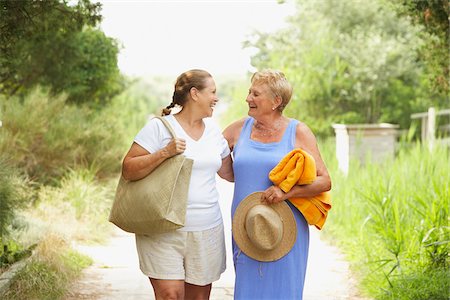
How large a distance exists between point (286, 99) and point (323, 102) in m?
14.5

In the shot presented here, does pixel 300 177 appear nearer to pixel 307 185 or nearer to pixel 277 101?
pixel 307 185

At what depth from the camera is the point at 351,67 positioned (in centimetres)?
1845

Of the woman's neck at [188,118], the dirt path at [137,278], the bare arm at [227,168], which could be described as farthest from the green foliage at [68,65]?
the woman's neck at [188,118]

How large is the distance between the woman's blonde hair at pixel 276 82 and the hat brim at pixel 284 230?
1.75 feet

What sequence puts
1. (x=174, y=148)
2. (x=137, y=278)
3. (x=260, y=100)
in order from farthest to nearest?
1. (x=137, y=278)
2. (x=260, y=100)
3. (x=174, y=148)

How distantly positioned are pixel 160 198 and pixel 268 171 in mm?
606

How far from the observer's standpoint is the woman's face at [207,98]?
436cm

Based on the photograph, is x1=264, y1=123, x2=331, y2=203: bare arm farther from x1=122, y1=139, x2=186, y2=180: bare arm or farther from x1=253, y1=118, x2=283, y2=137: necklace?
x1=122, y1=139, x2=186, y2=180: bare arm

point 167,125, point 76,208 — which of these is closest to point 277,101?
point 167,125

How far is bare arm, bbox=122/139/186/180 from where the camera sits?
418 cm

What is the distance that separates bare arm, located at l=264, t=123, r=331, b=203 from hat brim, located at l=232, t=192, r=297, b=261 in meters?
0.07

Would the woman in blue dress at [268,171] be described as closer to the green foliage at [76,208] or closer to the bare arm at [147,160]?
the bare arm at [147,160]

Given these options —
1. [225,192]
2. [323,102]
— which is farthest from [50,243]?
[323,102]

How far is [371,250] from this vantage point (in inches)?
299
